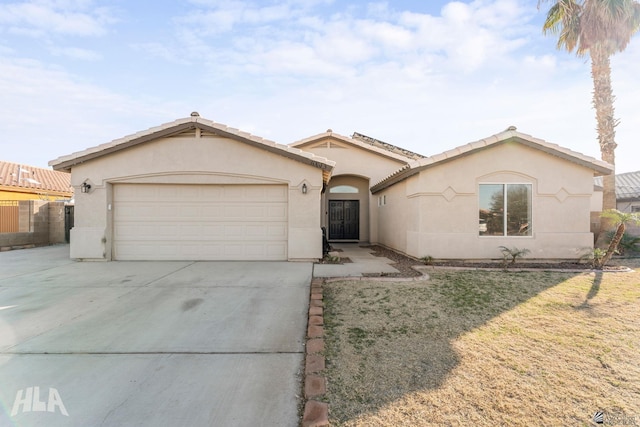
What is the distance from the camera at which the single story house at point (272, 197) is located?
8.89 meters

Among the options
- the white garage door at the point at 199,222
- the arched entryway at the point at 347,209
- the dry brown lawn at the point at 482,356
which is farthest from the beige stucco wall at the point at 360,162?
the dry brown lawn at the point at 482,356

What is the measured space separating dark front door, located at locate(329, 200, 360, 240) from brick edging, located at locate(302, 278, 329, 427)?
1120 centimetres

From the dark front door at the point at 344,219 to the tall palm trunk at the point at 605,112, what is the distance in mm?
10051

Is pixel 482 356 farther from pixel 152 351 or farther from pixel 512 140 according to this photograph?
pixel 512 140

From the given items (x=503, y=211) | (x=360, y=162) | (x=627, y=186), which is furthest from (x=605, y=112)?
(x=627, y=186)

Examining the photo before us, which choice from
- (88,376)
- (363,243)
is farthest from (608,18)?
(88,376)

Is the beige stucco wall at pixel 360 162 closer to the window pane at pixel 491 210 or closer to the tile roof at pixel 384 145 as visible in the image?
the tile roof at pixel 384 145

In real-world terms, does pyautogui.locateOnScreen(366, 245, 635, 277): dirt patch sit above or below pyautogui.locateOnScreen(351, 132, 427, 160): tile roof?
below

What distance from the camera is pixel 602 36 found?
10.6 meters

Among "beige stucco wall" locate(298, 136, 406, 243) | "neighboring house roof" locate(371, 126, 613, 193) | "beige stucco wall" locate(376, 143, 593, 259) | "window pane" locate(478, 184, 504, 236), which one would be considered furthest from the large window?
"beige stucco wall" locate(298, 136, 406, 243)

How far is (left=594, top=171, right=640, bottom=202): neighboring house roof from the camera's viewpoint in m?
17.6

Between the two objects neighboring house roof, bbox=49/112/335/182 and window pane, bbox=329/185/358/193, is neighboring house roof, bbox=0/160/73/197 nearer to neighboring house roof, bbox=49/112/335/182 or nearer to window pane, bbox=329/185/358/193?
neighboring house roof, bbox=49/112/335/182

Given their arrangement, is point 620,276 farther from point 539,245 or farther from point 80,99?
point 80,99

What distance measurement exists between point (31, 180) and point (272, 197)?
20.9 metres
